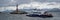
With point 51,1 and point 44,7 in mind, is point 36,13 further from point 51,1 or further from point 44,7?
point 51,1

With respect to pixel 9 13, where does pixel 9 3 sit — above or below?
above

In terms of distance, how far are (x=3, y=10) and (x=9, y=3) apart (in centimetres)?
17

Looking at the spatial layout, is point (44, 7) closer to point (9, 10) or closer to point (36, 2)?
point (36, 2)

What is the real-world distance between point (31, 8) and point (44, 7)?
24 centimetres

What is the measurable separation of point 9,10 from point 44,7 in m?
0.64

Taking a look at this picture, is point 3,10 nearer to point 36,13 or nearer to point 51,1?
point 36,13

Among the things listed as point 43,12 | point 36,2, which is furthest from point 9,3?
point 43,12

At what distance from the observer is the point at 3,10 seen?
194 cm

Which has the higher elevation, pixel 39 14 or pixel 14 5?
pixel 14 5

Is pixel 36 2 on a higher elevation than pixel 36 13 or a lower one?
higher

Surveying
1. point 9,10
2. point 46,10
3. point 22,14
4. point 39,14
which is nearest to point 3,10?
point 9,10

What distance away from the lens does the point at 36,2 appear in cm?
194

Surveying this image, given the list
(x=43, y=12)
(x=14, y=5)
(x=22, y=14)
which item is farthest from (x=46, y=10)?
(x=14, y=5)

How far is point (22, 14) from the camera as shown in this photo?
194 cm
